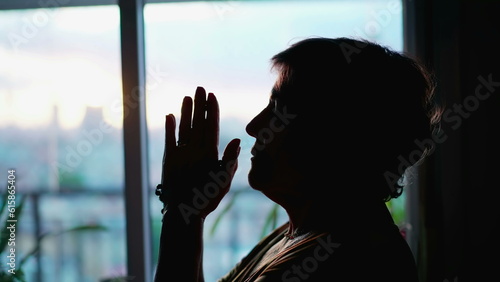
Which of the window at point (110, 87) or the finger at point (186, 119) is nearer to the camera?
the finger at point (186, 119)

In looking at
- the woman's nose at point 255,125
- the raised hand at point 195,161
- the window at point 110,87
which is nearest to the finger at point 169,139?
the raised hand at point 195,161

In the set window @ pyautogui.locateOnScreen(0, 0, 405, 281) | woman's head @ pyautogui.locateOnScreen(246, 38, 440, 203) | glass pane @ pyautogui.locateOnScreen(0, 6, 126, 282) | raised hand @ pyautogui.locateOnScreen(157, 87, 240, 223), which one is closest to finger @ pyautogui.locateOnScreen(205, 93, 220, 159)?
raised hand @ pyautogui.locateOnScreen(157, 87, 240, 223)

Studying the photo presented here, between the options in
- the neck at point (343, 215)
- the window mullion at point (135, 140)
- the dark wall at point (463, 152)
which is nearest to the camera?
the neck at point (343, 215)

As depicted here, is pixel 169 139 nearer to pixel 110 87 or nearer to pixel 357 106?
pixel 357 106

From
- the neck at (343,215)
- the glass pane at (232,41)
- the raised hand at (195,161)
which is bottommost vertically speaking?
the neck at (343,215)

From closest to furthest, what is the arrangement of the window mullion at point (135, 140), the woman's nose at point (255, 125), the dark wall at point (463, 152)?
the woman's nose at point (255, 125), the dark wall at point (463, 152), the window mullion at point (135, 140)

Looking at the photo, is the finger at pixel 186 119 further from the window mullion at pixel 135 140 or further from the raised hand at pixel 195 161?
the window mullion at pixel 135 140

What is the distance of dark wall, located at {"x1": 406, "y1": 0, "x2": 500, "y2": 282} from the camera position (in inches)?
63.3

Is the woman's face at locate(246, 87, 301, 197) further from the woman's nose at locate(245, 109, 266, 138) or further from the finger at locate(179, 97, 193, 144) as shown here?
the finger at locate(179, 97, 193, 144)

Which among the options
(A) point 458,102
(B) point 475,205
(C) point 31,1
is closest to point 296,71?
(A) point 458,102

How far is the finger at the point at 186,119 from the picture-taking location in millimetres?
758

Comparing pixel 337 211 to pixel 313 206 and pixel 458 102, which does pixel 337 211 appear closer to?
pixel 313 206

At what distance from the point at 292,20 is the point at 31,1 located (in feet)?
3.35

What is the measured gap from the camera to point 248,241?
193cm
